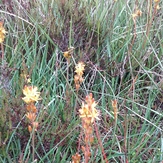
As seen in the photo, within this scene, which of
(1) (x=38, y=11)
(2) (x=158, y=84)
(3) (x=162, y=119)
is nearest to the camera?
(3) (x=162, y=119)

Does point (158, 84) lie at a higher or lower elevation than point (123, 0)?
lower

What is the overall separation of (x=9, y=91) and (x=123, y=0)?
1.16m

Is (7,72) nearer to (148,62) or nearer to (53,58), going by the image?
(53,58)

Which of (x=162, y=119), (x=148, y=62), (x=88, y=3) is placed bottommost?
(x=162, y=119)

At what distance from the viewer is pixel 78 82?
1.14 meters

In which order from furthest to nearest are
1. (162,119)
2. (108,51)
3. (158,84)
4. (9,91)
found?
(108,51)
(158,84)
(162,119)
(9,91)

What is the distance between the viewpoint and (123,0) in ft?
7.32

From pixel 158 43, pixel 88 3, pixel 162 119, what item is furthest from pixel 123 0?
pixel 162 119

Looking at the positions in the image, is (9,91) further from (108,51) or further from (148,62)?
(148,62)

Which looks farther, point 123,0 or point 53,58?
point 123,0

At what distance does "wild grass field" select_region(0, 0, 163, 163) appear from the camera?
1250mm

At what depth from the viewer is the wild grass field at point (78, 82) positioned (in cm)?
125

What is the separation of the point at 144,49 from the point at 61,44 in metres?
0.44

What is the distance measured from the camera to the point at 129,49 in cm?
172
